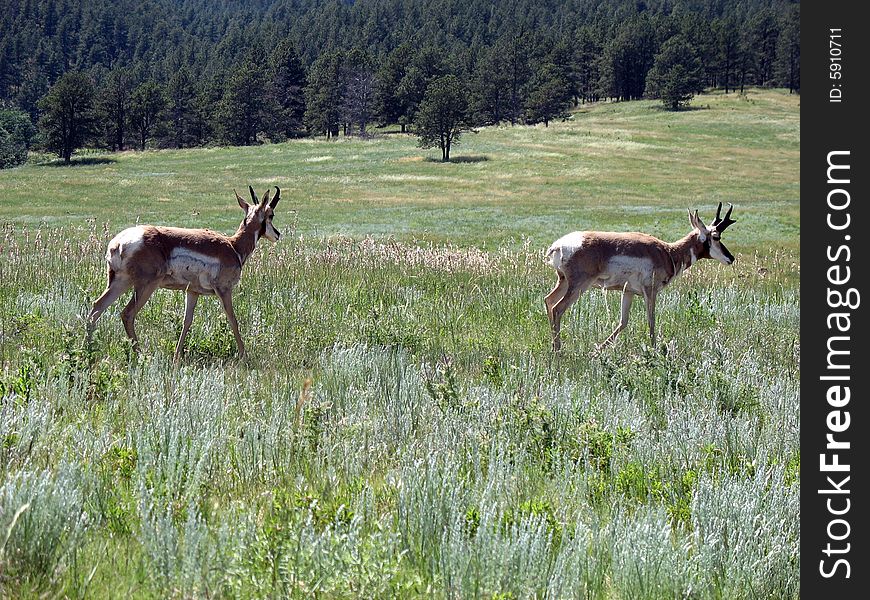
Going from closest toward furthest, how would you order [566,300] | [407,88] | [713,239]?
Result: [566,300], [713,239], [407,88]

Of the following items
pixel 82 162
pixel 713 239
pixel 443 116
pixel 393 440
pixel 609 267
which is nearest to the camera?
pixel 393 440

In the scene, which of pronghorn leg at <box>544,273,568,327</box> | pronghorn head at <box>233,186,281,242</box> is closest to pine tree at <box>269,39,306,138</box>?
pronghorn leg at <box>544,273,568,327</box>

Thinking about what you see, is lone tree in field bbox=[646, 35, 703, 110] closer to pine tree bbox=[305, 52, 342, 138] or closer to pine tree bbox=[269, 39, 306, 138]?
pine tree bbox=[305, 52, 342, 138]

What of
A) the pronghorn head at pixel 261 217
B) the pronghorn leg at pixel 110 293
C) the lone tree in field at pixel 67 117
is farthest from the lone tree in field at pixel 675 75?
the pronghorn leg at pixel 110 293

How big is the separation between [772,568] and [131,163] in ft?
313

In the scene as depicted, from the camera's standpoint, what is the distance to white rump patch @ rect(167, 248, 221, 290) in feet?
31.1

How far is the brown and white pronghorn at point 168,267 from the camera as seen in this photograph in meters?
9.20

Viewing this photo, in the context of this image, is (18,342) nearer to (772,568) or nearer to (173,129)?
(772,568)

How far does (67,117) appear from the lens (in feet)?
331

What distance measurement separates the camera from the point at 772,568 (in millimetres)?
4227

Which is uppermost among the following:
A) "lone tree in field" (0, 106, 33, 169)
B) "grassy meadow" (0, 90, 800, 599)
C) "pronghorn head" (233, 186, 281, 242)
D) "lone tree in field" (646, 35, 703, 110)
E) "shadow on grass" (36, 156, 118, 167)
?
"lone tree in field" (646, 35, 703, 110)

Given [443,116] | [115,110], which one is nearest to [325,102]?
[115,110]

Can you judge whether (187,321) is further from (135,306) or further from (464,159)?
(464,159)

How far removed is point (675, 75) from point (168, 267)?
128823 millimetres
